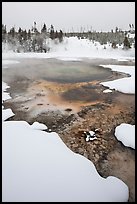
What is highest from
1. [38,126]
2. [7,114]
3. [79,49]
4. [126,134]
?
[79,49]

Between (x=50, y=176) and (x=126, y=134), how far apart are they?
2772 mm

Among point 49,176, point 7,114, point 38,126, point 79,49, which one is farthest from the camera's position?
point 79,49

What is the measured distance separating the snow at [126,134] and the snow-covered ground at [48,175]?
7 cm

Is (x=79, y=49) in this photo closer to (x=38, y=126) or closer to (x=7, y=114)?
(x=7, y=114)

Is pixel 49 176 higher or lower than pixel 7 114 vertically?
lower

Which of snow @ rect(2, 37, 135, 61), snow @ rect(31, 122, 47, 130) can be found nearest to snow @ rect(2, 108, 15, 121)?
snow @ rect(31, 122, 47, 130)

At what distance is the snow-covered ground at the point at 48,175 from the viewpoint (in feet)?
11.7

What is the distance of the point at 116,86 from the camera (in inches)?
428

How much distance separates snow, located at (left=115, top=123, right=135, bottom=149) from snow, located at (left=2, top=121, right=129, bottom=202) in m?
1.39

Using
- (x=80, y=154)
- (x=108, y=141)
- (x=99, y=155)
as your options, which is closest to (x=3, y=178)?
(x=80, y=154)

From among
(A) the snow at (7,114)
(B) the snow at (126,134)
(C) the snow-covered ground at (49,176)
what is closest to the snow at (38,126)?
(C) the snow-covered ground at (49,176)

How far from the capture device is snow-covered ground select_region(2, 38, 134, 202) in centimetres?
357

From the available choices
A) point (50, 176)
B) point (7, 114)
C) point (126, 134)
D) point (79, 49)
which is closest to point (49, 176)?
point (50, 176)

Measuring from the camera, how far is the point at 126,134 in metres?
5.86
